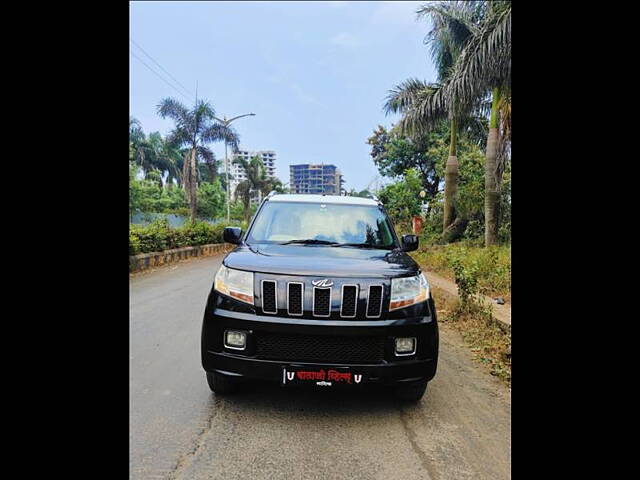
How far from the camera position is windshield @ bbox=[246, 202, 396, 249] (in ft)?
14.1

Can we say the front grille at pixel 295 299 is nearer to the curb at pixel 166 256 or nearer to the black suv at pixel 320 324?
the black suv at pixel 320 324

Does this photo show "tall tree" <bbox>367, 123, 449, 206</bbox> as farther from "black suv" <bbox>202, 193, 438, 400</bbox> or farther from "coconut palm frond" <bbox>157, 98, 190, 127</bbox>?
"black suv" <bbox>202, 193, 438, 400</bbox>

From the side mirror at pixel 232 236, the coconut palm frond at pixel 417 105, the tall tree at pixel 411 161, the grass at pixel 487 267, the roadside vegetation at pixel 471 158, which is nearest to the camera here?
the side mirror at pixel 232 236

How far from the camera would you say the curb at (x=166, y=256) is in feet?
40.2

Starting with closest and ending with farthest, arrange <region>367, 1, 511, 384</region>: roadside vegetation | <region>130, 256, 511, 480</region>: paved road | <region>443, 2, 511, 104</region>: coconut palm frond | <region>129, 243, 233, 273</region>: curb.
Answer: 1. <region>130, 256, 511, 480</region>: paved road
2. <region>367, 1, 511, 384</region>: roadside vegetation
3. <region>443, 2, 511, 104</region>: coconut palm frond
4. <region>129, 243, 233, 273</region>: curb

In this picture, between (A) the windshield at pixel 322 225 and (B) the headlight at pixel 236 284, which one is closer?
(B) the headlight at pixel 236 284

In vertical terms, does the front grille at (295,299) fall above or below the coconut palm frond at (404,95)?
below

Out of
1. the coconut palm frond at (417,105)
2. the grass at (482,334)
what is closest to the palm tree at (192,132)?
the coconut palm frond at (417,105)

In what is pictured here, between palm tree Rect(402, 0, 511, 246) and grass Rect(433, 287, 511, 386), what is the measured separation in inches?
225

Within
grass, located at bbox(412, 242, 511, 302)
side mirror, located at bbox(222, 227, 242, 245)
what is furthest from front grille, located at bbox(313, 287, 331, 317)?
grass, located at bbox(412, 242, 511, 302)

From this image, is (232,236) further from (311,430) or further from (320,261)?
(311,430)

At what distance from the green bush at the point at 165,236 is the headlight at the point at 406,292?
7.21 meters
